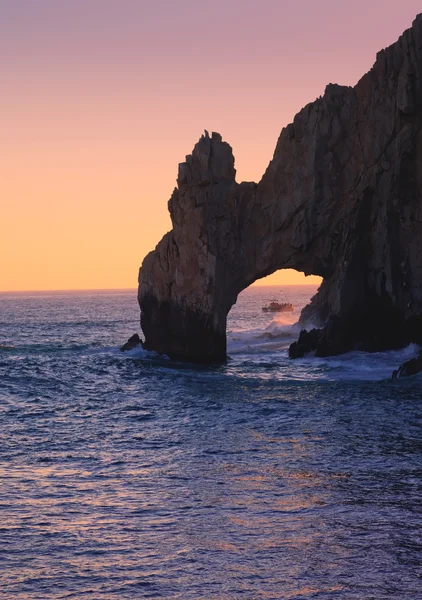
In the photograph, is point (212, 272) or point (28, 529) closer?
point (28, 529)

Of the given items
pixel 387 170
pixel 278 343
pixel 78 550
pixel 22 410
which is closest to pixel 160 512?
pixel 78 550

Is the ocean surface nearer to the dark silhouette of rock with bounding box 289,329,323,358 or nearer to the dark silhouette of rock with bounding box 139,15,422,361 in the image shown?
the dark silhouette of rock with bounding box 139,15,422,361

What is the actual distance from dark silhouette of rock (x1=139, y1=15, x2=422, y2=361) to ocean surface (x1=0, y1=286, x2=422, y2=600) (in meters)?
10.2

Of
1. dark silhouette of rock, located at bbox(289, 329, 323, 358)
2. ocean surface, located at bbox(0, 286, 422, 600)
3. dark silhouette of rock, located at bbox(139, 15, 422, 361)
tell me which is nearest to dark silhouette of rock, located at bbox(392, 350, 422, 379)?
ocean surface, located at bbox(0, 286, 422, 600)

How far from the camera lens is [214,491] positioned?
2109 centimetres

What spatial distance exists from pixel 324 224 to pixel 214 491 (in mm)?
37674

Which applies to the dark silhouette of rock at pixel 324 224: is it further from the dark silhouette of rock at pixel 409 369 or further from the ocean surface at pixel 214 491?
the ocean surface at pixel 214 491

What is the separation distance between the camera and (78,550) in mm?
16844

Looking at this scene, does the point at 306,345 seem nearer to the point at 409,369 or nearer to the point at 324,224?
the point at 324,224

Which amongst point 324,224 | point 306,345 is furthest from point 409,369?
point 324,224

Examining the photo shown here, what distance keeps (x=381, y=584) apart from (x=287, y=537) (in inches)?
122

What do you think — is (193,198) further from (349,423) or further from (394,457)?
(394,457)

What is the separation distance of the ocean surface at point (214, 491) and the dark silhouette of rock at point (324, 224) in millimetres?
10176

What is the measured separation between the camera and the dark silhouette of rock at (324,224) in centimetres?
5141
